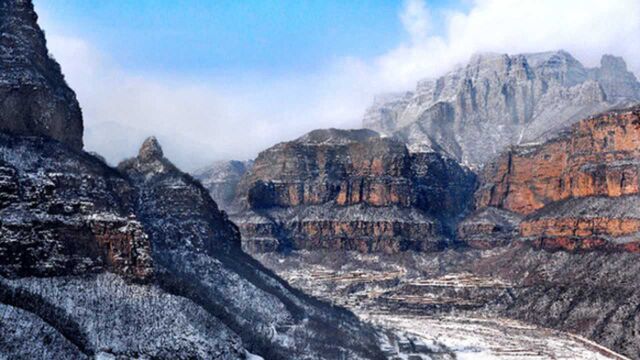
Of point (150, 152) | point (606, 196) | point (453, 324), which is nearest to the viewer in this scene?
point (150, 152)

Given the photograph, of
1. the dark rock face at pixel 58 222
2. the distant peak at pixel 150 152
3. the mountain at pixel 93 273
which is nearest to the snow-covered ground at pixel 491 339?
the mountain at pixel 93 273

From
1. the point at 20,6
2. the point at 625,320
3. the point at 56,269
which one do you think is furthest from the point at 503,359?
the point at 20,6

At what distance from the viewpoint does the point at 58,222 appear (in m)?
72.6

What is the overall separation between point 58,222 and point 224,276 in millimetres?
41389

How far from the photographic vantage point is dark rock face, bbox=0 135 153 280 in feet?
228

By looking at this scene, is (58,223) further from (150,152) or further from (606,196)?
(606,196)

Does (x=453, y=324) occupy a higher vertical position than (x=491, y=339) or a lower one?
lower

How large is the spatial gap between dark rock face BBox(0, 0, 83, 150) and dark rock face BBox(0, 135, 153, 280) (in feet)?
14.7

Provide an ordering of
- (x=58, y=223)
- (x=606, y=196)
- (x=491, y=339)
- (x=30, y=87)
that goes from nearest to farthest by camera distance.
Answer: (x=58, y=223)
(x=30, y=87)
(x=491, y=339)
(x=606, y=196)

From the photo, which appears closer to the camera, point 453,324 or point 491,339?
point 491,339

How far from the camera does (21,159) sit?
3177 inches

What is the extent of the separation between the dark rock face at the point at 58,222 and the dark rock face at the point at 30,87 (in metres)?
4.49


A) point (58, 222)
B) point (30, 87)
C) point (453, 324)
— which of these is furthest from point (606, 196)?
point (58, 222)

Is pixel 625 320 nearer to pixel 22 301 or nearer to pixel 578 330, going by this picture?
pixel 578 330
